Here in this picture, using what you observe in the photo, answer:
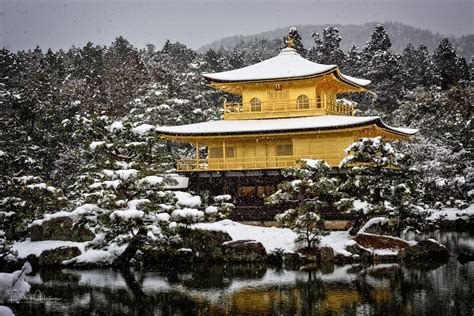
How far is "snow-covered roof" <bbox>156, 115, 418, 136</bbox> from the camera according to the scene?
3328 cm

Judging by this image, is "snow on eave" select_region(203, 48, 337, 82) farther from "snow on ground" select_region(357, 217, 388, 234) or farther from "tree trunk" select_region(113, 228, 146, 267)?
"tree trunk" select_region(113, 228, 146, 267)

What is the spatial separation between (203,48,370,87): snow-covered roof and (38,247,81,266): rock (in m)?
16.7

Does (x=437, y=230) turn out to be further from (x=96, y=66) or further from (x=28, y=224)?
(x=96, y=66)

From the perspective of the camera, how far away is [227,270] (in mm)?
25078

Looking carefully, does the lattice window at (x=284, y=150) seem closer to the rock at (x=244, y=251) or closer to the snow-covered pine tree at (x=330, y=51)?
the rock at (x=244, y=251)

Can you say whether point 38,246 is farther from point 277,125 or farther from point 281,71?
point 281,71

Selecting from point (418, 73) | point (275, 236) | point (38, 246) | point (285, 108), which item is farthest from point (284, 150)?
point (418, 73)

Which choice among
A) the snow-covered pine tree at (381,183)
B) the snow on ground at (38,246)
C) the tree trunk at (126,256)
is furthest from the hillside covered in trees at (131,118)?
the snow-covered pine tree at (381,183)

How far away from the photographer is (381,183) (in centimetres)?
2744

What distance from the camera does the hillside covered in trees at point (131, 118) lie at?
2870cm

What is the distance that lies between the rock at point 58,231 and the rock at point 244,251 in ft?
27.4

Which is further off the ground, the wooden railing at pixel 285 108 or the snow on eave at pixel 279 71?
the snow on eave at pixel 279 71

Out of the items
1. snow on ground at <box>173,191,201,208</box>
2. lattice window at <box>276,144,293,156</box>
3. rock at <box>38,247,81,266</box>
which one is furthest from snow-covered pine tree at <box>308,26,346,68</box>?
rock at <box>38,247,81,266</box>

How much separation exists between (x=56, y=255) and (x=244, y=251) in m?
9.59
